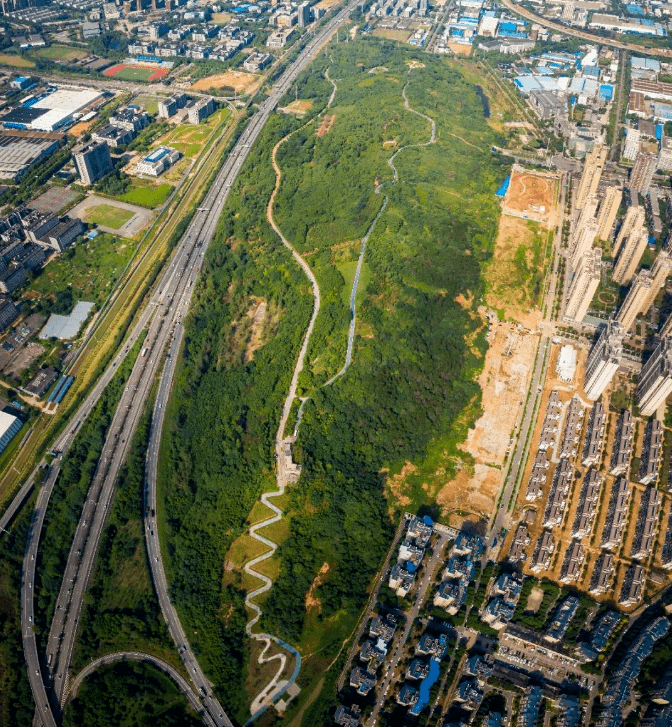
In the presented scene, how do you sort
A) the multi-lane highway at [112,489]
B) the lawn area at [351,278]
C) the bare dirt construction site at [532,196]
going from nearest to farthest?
the multi-lane highway at [112,489] → the lawn area at [351,278] → the bare dirt construction site at [532,196]

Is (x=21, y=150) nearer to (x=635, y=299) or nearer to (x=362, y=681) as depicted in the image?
→ (x=635, y=299)

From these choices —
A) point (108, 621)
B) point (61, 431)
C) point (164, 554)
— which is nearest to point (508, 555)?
point (164, 554)

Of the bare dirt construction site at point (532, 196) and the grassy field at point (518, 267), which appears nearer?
the grassy field at point (518, 267)

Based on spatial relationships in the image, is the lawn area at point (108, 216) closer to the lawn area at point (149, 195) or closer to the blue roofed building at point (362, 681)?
the lawn area at point (149, 195)

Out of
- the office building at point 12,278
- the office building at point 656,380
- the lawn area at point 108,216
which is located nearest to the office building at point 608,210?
the office building at point 656,380

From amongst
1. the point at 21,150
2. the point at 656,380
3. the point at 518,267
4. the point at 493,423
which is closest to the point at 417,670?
the point at 493,423

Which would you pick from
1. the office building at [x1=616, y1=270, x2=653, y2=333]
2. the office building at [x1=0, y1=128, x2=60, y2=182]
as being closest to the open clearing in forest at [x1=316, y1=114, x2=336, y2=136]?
the office building at [x1=0, y1=128, x2=60, y2=182]
